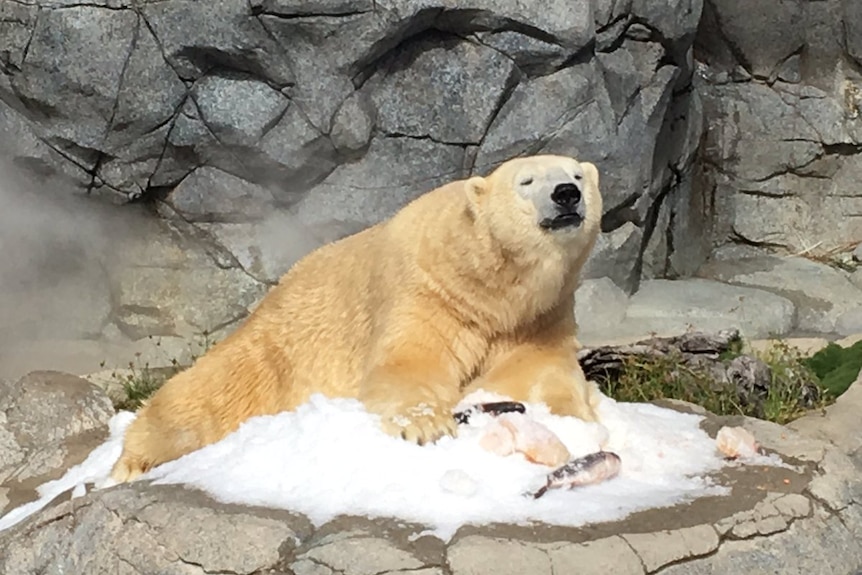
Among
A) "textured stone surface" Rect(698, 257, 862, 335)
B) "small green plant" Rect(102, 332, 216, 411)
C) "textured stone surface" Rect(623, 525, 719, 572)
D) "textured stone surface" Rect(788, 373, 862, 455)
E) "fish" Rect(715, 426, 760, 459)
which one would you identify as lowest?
"textured stone surface" Rect(698, 257, 862, 335)

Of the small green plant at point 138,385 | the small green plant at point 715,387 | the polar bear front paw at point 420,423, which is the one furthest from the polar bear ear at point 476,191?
the small green plant at point 138,385

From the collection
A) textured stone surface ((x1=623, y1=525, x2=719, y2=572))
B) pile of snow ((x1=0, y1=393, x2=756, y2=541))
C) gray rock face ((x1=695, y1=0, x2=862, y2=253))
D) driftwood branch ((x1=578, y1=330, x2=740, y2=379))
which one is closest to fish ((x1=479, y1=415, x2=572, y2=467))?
pile of snow ((x1=0, y1=393, x2=756, y2=541))

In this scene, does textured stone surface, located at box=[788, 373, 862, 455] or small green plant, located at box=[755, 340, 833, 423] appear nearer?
textured stone surface, located at box=[788, 373, 862, 455]

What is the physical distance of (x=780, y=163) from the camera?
9.80 metres

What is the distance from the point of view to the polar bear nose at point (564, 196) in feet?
11.9

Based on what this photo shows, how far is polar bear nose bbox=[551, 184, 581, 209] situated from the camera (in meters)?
3.61

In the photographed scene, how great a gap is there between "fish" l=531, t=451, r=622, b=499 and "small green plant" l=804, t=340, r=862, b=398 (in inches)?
124

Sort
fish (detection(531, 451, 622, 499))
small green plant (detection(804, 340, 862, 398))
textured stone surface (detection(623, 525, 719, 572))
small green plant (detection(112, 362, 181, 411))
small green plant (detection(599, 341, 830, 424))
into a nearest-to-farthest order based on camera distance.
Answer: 1. textured stone surface (detection(623, 525, 719, 572))
2. fish (detection(531, 451, 622, 499))
3. small green plant (detection(599, 341, 830, 424))
4. small green plant (detection(804, 340, 862, 398))
5. small green plant (detection(112, 362, 181, 411))

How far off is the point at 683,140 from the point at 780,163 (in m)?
1.09

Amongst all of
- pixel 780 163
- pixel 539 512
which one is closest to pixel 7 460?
pixel 539 512

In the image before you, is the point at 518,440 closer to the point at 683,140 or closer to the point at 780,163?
the point at 683,140

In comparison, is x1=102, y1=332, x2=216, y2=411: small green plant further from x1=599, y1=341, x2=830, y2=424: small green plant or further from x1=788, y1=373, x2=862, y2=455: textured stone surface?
x1=788, y1=373, x2=862, y2=455: textured stone surface

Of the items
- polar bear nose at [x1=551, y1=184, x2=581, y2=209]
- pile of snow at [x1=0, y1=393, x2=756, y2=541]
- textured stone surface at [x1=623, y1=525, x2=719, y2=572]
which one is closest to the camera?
textured stone surface at [x1=623, y1=525, x2=719, y2=572]

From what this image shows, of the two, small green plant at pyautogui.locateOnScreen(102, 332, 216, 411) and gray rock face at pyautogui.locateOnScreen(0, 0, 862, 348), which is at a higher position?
gray rock face at pyautogui.locateOnScreen(0, 0, 862, 348)
